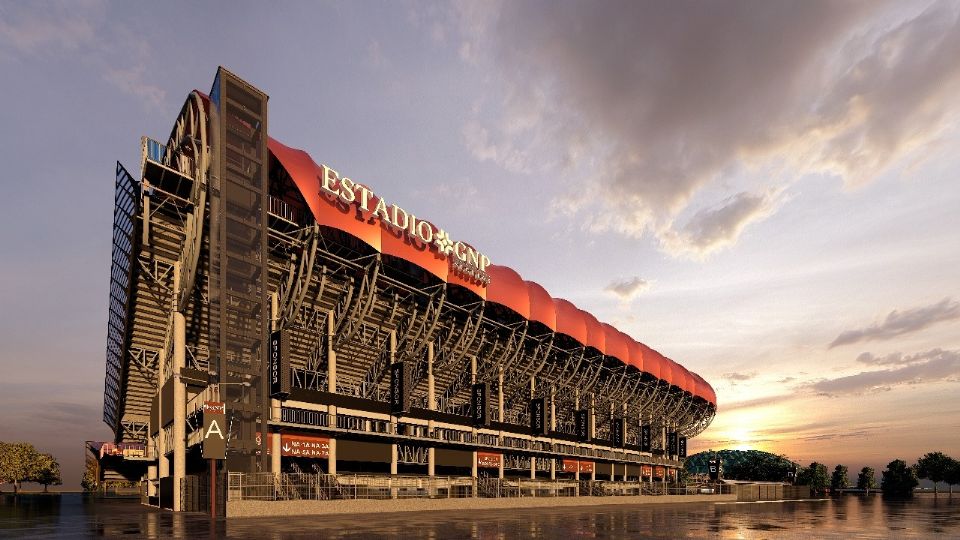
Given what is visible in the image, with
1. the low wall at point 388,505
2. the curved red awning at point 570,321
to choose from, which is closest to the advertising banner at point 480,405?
the low wall at point 388,505

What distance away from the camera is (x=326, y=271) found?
55.0 m

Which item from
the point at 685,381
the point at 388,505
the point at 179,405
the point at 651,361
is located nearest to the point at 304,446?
the point at 179,405

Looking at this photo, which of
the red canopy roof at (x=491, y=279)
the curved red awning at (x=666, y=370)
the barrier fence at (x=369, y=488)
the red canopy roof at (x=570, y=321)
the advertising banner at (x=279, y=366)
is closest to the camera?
the barrier fence at (x=369, y=488)

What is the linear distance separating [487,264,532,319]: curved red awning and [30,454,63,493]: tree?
4508 inches

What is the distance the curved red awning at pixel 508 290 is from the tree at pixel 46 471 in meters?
115

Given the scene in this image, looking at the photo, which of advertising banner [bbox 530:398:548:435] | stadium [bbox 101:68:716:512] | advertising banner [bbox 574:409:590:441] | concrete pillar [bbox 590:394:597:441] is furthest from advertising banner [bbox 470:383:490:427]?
concrete pillar [bbox 590:394:597:441]

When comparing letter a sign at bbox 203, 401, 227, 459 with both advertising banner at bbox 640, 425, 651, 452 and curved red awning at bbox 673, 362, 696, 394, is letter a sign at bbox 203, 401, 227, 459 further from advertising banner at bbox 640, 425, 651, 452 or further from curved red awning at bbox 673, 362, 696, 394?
curved red awning at bbox 673, 362, 696, 394

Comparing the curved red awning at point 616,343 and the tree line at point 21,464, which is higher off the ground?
the curved red awning at point 616,343

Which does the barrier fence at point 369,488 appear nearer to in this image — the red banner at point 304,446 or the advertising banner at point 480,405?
the red banner at point 304,446

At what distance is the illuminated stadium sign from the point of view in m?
50.7

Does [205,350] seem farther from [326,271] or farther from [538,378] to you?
[538,378]

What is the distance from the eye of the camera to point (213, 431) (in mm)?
35188

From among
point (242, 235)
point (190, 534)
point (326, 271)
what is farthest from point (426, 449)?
point (190, 534)

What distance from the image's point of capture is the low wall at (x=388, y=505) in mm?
34438
